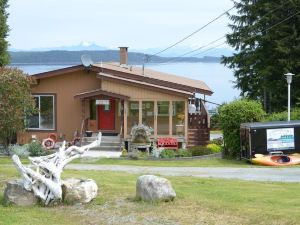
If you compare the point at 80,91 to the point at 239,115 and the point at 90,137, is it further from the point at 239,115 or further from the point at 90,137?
the point at 239,115

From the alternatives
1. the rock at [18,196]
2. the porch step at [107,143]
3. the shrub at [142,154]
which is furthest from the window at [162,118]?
the rock at [18,196]

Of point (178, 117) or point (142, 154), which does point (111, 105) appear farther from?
point (142, 154)

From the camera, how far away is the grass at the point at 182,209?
9.96 m

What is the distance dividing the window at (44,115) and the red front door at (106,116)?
8.35 feet

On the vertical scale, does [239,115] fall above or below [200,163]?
above

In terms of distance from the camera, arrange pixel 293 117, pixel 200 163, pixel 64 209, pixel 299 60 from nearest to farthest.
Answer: pixel 64 209
pixel 200 163
pixel 293 117
pixel 299 60

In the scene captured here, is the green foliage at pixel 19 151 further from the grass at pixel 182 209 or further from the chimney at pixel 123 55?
the chimney at pixel 123 55

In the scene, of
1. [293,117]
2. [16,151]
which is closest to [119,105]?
[16,151]

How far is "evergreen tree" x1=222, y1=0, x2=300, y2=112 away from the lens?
110ft

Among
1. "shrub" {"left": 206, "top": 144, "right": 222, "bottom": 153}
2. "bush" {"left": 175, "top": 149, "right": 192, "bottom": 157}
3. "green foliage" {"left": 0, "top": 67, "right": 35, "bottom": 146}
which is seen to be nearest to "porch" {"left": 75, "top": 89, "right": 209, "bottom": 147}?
"shrub" {"left": 206, "top": 144, "right": 222, "bottom": 153}

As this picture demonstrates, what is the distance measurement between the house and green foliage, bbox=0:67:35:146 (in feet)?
16.9

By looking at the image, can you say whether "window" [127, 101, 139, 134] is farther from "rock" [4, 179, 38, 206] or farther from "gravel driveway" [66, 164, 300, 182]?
"rock" [4, 179, 38, 206]

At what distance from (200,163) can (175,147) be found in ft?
17.6

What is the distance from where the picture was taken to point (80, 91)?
101ft
